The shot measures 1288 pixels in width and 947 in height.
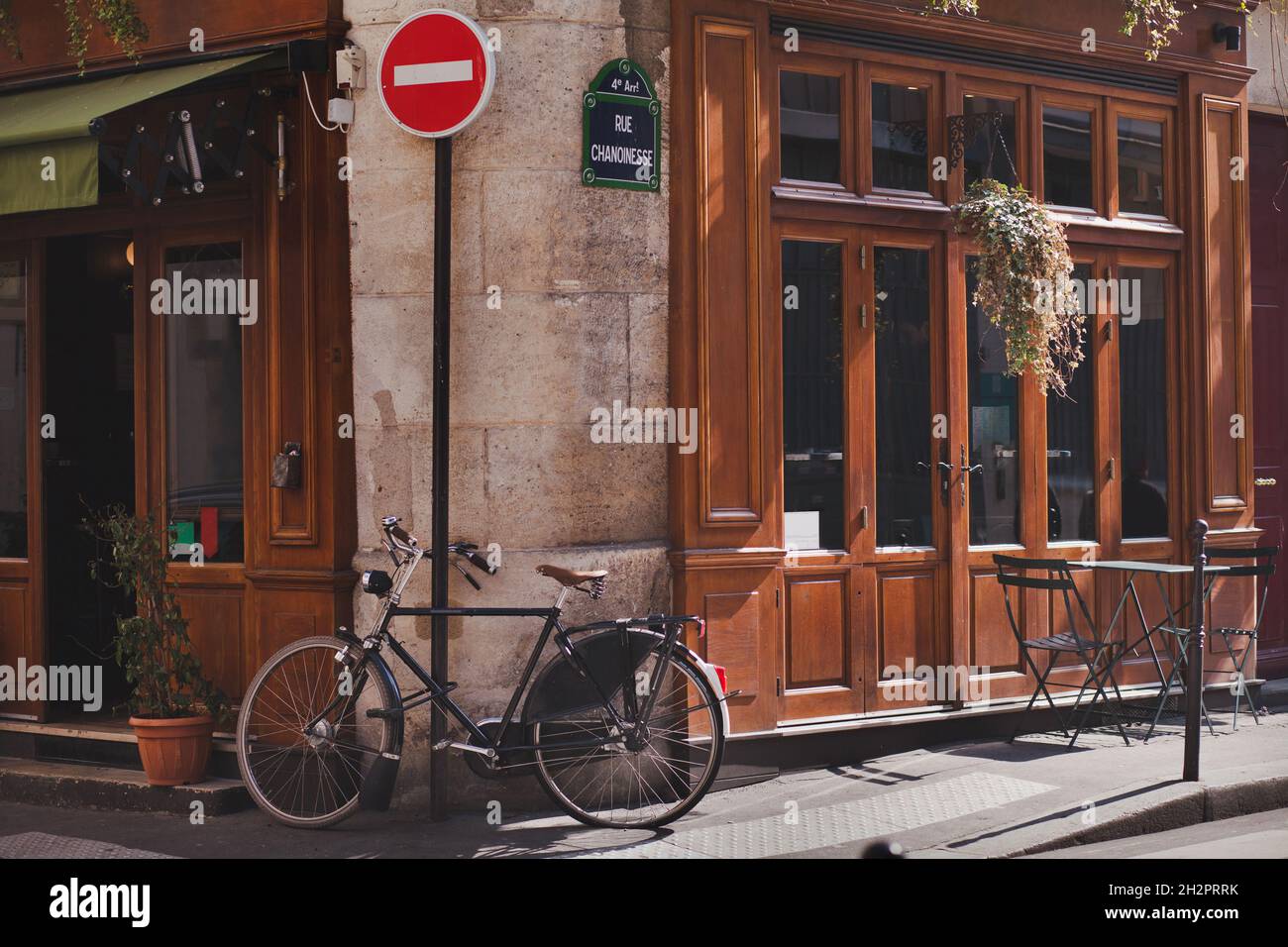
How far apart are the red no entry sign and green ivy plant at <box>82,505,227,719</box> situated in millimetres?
2540

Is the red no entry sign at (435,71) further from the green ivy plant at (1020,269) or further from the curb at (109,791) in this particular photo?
the curb at (109,791)

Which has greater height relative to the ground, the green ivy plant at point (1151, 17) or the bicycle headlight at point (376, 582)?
the green ivy plant at point (1151, 17)

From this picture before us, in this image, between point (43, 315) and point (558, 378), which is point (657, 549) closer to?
point (558, 378)

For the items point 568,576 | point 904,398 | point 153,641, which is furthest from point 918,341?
point 153,641

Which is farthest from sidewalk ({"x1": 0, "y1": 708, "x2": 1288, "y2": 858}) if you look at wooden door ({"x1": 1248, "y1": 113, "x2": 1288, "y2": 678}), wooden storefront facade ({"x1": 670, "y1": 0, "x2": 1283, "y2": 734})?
wooden door ({"x1": 1248, "y1": 113, "x2": 1288, "y2": 678})

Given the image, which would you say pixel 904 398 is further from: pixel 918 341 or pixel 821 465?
pixel 821 465

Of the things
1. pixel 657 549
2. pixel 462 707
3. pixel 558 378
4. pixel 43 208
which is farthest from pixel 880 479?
pixel 43 208

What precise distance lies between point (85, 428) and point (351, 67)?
114 inches

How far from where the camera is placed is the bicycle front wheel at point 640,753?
6.93 m

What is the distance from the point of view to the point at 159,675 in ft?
24.5

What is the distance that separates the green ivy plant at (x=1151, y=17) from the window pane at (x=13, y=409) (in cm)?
554

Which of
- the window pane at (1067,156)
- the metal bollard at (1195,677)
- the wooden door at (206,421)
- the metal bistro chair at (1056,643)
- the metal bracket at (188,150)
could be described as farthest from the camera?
the window pane at (1067,156)

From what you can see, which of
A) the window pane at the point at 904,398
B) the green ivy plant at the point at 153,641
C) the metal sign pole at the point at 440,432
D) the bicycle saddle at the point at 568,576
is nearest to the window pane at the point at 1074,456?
the window pane at the point at 904,398

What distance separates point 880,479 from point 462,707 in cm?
282
